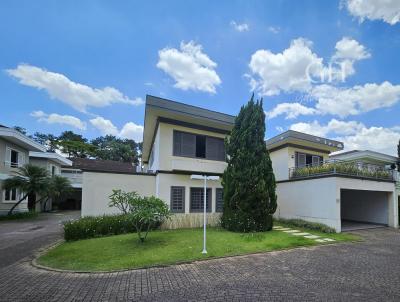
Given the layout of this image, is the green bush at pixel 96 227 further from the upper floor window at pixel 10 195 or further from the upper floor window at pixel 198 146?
the upper floor window at pixel 10 195

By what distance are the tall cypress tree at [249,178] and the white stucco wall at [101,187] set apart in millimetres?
4965

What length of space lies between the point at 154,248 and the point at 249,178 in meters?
5.46

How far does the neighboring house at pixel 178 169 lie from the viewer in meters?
12.0

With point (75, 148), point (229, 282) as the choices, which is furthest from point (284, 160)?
point (75, 148)

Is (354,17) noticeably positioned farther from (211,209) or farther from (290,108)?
(211,209)

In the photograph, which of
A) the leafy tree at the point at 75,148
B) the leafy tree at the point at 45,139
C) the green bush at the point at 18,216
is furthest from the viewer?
the leafy tree at the point at 45,139

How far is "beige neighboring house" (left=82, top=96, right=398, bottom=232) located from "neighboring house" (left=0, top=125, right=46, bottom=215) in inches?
434

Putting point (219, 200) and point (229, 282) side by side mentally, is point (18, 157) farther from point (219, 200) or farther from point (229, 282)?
point (229, 282)

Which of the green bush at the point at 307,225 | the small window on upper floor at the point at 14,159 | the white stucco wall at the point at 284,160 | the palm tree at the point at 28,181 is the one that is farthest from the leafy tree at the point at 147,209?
the small window on upper floor at the point at 14,159

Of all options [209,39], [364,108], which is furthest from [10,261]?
[364,108]

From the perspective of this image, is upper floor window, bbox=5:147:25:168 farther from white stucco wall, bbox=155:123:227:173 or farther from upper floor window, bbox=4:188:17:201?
white stucco wall, bbox=155:123:227:173

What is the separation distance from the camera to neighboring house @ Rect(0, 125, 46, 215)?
18156 millimetres

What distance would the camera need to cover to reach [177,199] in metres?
12.5

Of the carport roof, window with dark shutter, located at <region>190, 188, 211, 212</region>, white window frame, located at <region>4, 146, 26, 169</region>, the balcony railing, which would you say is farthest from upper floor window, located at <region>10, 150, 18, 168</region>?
the balcony railing
